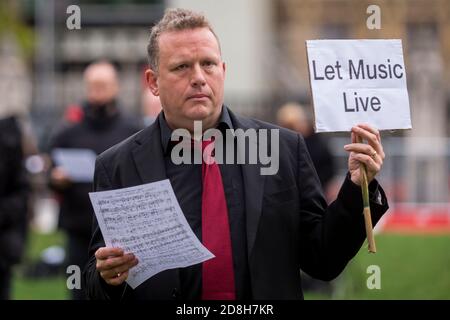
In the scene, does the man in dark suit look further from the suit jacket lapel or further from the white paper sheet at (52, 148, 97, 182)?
the white paper sheet at (52, 148, 97, 182)

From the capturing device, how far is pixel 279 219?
4145 mm

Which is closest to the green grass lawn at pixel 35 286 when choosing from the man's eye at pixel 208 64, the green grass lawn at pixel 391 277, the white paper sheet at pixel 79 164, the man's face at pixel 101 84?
the green grass lawn at pixel 391 277

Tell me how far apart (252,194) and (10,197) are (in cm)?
392

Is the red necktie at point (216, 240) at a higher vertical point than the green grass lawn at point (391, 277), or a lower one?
lower

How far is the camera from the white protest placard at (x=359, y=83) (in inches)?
163

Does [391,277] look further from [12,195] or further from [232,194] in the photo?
[232,194]

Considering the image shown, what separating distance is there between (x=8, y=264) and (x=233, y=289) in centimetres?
391

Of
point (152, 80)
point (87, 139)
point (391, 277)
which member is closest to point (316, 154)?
point (391, 277)

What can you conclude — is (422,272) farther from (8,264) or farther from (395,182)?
(395,182)

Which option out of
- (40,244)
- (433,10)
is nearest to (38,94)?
(433,10)

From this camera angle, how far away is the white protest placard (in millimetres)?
4129

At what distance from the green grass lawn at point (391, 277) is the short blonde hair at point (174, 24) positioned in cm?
579

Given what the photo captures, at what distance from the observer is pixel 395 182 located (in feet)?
68.9

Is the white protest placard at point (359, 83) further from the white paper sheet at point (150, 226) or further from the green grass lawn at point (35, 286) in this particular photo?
the green grass lawn at point (35, 286)
